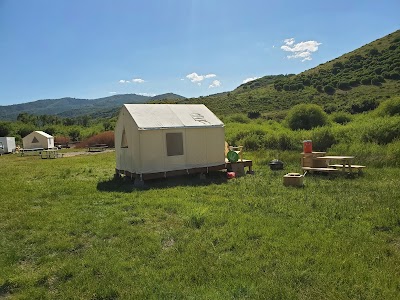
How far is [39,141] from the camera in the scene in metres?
34.8

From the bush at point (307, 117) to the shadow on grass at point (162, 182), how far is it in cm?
1460

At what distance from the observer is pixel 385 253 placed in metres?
4.60

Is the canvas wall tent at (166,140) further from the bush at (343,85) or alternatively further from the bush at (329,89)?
the bush at (343,85)

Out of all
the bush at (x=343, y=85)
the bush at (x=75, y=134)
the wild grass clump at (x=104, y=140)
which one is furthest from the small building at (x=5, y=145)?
the bush at (x=343, y=85)

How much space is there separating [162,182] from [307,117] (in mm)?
17025

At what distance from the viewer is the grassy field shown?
3.91 meters

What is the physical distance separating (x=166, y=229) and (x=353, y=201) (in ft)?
14.2

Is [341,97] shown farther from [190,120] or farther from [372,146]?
[190,120]

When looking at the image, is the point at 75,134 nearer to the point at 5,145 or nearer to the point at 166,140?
the point at 5,145

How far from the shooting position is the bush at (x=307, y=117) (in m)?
24.5

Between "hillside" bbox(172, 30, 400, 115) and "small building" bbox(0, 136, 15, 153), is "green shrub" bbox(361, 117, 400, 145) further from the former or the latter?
"small building" bbox(0, 136, 15, 153)

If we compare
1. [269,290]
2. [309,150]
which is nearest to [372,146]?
[309,150]

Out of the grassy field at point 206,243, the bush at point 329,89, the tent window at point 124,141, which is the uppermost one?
the bush at point 329,89

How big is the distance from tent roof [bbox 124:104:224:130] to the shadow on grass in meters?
1.86
